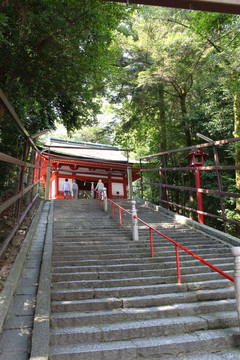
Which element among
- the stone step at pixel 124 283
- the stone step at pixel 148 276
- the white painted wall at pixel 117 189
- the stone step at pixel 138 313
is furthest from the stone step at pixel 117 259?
the white painted wall at pixel 117 189

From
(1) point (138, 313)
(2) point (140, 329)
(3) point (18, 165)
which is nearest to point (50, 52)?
(3) point (18, 165)

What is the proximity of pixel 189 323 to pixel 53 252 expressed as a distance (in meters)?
3.08

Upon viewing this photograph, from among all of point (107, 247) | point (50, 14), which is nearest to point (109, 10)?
point (50, 14)

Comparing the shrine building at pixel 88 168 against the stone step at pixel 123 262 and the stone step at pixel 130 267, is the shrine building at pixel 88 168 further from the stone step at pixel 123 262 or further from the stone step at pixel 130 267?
the stone step at pixel 130 267

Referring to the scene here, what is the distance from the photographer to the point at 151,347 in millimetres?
2908

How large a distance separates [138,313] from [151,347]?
1.97ft

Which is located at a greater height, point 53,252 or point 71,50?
point 71,50

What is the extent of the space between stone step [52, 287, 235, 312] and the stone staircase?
1cm

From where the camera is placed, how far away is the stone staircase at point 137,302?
295 cm

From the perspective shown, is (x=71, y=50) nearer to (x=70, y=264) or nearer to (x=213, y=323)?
(x=70, y=264)

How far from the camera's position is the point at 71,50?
524 cm

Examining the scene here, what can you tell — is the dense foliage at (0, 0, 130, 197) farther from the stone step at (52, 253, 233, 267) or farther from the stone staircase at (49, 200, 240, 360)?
the stone staircase at (49, 200, 240, 360)

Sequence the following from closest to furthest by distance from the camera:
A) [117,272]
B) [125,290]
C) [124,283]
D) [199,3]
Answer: [199,3] → [125,290] → [124,283] → [117,272]

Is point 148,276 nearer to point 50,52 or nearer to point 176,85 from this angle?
point 50,52
